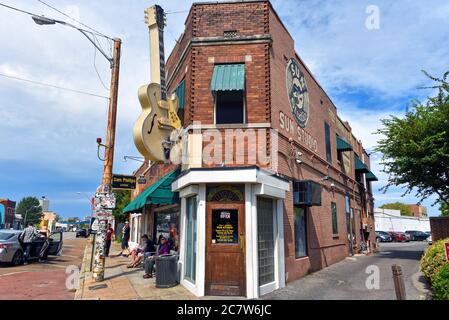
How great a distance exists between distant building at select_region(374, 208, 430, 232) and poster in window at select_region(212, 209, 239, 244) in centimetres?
5362

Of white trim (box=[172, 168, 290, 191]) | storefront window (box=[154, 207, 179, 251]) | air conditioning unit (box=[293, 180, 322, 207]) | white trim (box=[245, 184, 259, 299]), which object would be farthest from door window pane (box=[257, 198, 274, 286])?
storefront window (box=[154, 207, 179, 251])

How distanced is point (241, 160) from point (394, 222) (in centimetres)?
5974

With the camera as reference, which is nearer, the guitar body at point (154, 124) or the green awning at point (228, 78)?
the guitar body at point (154, 124)

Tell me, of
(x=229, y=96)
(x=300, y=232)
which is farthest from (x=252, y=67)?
(x=300, y=232)

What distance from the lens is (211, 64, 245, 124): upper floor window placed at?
10.4 meters

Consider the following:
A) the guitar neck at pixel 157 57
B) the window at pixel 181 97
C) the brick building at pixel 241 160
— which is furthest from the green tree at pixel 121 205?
the guitar neck at pixel 157 57

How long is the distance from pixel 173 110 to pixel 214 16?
11.5ft

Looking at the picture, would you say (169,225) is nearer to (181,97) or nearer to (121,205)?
(181,97)

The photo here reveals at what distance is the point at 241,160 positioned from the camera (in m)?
10.1

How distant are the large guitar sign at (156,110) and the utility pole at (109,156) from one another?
72.8 inches

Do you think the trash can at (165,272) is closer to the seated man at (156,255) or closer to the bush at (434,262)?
the seated man at (156,255)

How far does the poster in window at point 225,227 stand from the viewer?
9273mm

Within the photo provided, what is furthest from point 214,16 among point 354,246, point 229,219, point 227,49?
point 354,246
